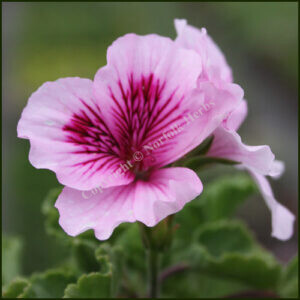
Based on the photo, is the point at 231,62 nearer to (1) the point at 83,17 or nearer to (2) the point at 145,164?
(1) the point at 83,17

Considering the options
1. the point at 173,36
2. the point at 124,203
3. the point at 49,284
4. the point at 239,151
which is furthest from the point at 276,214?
the point at 173,36

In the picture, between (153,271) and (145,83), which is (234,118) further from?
(153,271)

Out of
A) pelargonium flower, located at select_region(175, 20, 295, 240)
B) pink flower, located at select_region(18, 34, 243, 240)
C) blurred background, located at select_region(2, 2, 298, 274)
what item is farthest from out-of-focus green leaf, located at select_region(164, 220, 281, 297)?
blurred background, located at select_region(2, 2, 298, 274)

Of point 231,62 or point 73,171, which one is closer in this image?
point 73,171

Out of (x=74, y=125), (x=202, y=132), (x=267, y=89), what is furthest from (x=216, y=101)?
(x=267, y=89)

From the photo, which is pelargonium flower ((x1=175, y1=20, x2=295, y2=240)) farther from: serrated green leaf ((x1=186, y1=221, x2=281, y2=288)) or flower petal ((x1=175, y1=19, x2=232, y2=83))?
serrated green leaf ((x1=186, y1=221, x2=281, y2=288))
